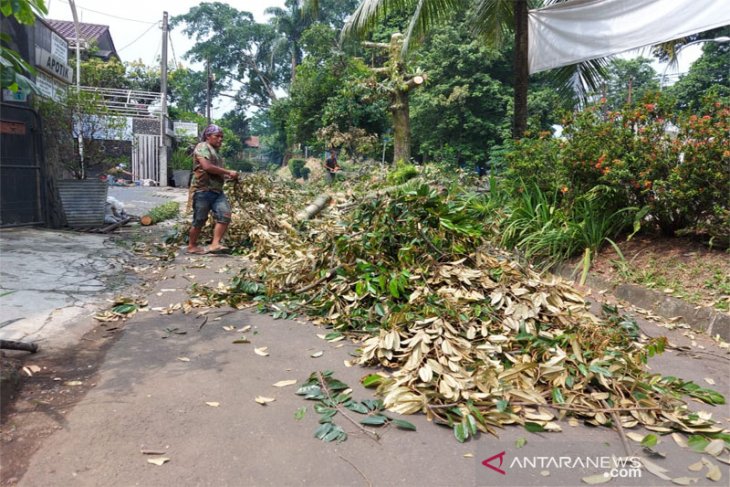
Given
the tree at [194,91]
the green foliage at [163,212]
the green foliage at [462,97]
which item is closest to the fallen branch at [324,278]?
the green foliage at [163,212]

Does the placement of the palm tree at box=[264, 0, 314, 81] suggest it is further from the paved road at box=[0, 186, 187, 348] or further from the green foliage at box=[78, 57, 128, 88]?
the paved road at box=[0, 186, 187, 348]

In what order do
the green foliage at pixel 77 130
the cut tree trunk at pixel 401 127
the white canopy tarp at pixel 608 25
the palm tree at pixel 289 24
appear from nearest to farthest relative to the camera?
1. the white canopy tarp at pixel 608 25
2. the green foliage at pixel 77 130
3. the cut tree trunk at pixel 401 127
4. the palm tree at pixel 289 24

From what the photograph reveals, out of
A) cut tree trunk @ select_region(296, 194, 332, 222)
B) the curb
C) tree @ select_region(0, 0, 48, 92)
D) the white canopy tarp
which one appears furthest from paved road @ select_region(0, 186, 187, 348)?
the white canopy tarp

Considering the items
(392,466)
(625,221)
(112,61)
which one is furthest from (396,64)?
(112,61)

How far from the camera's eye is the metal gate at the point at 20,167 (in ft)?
23.4

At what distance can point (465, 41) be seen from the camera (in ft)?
79.8

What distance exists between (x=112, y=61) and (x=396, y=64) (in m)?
16.3

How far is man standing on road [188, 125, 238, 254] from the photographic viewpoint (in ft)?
20.7

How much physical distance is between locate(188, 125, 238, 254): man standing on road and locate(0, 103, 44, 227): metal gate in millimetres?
2885

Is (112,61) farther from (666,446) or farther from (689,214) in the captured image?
(666,446)

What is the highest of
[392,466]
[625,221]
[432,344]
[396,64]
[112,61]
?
[112,61]

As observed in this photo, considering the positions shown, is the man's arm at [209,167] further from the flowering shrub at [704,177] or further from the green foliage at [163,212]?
the flowering shrub at [704,177]

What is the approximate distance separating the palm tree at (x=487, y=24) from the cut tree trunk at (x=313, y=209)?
10.1 feet

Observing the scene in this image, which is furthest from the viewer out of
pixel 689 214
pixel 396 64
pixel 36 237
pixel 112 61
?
pixel 112 61
